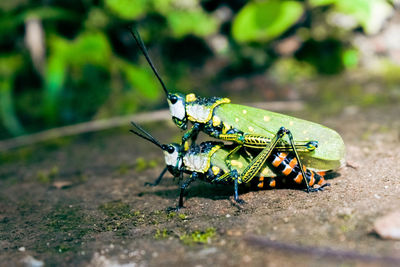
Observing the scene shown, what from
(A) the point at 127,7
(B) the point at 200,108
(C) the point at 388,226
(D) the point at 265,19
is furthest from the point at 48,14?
(C) the point at 388,226

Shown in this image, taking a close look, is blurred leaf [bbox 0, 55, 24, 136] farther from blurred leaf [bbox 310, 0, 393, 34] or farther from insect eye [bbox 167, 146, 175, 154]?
blurred leaf [bbox 310, 0, 393, 34]

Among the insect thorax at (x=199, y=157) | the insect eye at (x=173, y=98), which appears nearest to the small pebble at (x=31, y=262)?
the insect thorax at (x=199, y=157)

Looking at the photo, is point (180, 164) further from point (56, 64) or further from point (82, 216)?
point (56, 64)

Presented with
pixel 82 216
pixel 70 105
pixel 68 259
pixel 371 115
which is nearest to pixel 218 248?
pixel 68 259

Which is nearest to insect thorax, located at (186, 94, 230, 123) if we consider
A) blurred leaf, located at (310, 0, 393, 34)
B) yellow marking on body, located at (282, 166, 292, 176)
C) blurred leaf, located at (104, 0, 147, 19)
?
yellow marking on body, located at (282, 166, 292, 176)

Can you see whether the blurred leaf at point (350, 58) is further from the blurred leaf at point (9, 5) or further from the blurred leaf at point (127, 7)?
the blurred leaf at point (9, 5)

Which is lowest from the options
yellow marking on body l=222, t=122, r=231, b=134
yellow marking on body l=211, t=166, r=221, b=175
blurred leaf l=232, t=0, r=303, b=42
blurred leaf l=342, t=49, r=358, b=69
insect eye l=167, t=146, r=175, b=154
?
yellow marking on body l=211, t=166, r=221, b=175
